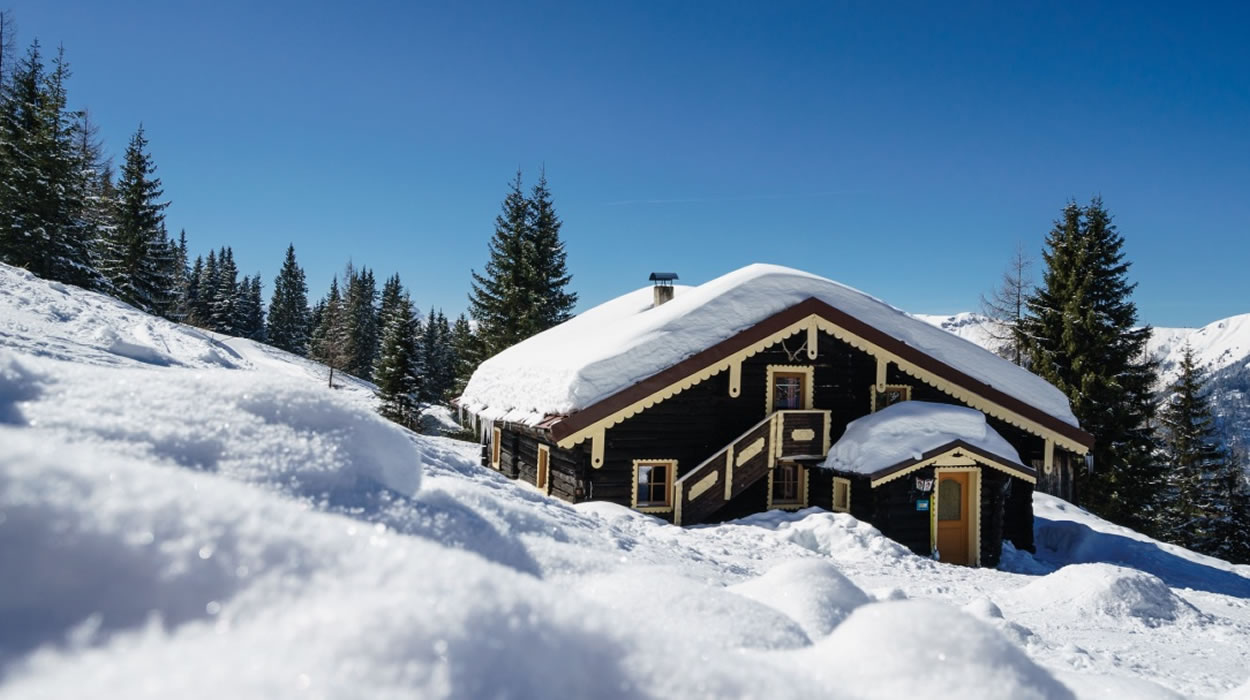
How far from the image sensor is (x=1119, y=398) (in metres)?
24.6

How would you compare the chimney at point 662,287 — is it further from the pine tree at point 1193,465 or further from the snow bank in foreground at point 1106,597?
the pine tree at point 1193,465

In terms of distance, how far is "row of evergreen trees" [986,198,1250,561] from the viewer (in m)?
23.9

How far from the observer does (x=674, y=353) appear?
13.4 meters

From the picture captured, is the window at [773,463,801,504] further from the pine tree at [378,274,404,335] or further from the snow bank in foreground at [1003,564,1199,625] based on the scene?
the pine tree at [378,274,404,335]

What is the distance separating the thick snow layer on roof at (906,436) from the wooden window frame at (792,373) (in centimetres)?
110

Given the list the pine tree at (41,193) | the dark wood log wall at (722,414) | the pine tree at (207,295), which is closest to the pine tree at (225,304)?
the pine tree at (207,295)

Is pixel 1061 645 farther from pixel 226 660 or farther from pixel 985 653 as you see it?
pixel 226 660

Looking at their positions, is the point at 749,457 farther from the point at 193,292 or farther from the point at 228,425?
the point at 193,292

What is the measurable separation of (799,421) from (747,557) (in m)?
5.04

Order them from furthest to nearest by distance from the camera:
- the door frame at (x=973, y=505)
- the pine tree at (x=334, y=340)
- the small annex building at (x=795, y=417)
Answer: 1. the pine tree at (x=334, y=340)
2. the door frame at (x=973, y=505)
3. the small annex building at (x=795, y=417)

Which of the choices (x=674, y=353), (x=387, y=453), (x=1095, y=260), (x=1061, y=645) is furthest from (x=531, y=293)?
(x=387, y=453)

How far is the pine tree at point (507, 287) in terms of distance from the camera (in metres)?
32.0

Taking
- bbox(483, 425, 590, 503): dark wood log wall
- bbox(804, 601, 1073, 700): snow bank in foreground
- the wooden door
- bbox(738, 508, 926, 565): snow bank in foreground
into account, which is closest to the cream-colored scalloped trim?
the wooden door

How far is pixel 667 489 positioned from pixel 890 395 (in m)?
5.50
